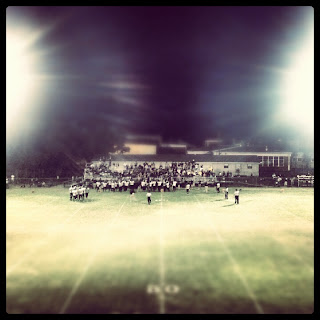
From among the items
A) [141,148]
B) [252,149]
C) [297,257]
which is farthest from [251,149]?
[297,257]

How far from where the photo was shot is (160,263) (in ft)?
34.6

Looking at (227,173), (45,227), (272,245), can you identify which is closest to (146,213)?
(45,227)

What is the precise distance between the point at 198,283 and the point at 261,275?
6.65 feet

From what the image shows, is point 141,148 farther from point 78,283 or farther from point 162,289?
point 162,289

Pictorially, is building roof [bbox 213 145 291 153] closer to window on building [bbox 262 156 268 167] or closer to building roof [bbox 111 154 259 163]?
window on building [bbox 262 156 268 167]

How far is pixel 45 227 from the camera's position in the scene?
16.0 meters

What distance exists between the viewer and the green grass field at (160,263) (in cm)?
791

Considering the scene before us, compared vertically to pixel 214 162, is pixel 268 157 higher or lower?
higher

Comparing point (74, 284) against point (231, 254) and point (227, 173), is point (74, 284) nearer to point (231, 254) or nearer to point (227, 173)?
point (231, 254)

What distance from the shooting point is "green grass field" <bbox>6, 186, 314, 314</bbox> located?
7.91 m

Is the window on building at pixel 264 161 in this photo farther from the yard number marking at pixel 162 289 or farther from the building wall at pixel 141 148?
the yard number marking at pixel 162 289

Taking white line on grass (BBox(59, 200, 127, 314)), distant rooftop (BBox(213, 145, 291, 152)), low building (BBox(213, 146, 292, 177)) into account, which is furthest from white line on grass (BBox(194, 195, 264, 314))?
distant rooftop (BBox(213, 145, 291, 152))

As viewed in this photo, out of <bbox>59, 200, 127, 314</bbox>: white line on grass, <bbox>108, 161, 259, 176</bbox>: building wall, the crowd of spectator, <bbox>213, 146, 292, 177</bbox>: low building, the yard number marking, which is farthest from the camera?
<bbox>213, 146, 292, 177</bbox>: low building

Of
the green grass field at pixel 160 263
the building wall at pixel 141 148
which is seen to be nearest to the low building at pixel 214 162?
the building wall at pixel 141 148
